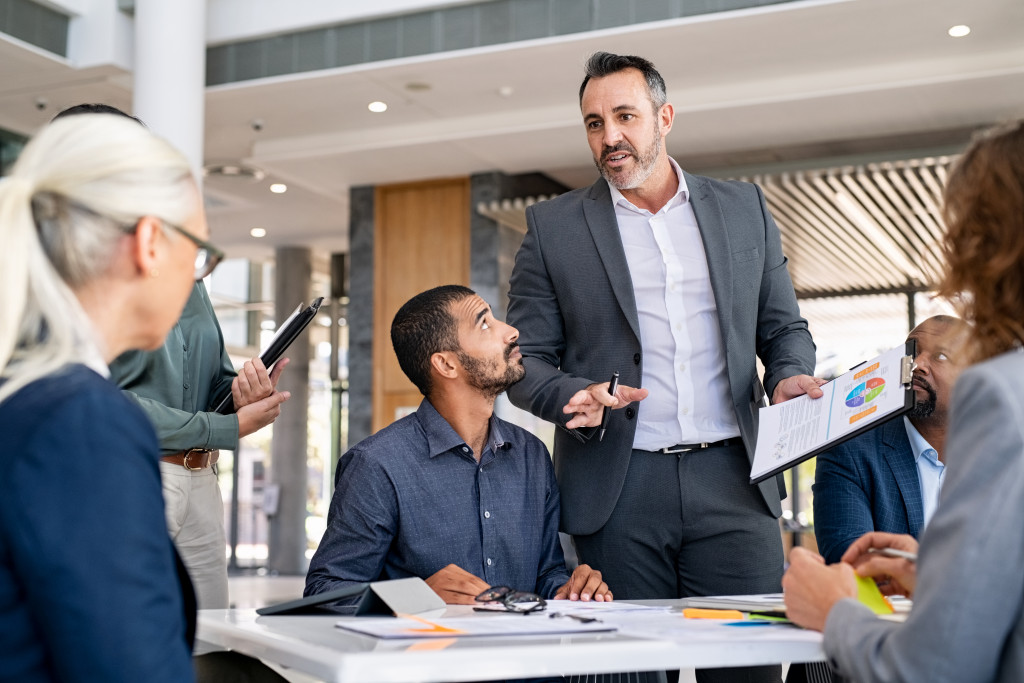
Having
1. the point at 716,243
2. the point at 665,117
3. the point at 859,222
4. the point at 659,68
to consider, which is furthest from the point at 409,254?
the point at 716,243

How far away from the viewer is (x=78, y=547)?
101 centimetres

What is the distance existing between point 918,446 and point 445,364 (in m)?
1.25

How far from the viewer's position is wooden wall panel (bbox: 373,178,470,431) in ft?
32.3

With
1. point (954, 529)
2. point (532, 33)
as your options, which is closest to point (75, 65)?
point (532, 33)

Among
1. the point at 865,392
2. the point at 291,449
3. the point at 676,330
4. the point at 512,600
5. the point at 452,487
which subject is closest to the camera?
the point at 512,600

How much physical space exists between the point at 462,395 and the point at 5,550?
1669 millimetres

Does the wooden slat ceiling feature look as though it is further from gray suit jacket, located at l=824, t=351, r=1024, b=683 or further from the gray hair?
the gray hair

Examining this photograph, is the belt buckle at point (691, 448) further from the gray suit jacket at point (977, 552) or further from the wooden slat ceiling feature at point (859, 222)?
the wooden slat ceiling feature at point (859, 222)

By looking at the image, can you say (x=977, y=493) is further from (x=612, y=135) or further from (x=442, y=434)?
(x=612, y=135)

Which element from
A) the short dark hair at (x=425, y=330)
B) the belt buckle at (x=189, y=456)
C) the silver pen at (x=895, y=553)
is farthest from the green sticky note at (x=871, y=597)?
the belt buckle at (x=189, y=456)

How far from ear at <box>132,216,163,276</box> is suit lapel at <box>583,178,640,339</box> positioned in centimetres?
151

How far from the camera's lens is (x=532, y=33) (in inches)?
271

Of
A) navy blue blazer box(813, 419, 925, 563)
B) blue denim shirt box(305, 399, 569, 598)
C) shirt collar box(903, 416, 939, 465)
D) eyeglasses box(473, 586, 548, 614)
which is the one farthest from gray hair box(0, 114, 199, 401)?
shirt collar box(903, 416, 939, 465)

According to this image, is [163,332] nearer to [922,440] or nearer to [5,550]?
[5,550]
